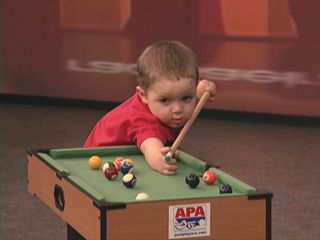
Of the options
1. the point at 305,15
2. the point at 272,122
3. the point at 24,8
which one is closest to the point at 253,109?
the point at 272,122

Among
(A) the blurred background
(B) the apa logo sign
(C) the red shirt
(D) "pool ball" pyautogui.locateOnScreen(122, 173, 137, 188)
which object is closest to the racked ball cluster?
(D) "pool ball" pyautogui.locateOnScreen(122, 173, 137, 188)

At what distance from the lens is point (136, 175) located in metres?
2.32

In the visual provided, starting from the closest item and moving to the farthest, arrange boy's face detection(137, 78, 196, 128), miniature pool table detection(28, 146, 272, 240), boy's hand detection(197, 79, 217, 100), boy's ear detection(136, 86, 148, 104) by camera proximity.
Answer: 1. miniature pool table detection(28, 146, 272, 240)
2. boy's face detection(137, 78, 196, 128)
3. boy's ear detection(136, 86, 148, 104)
4. boy's hand detection(197, 79, 217, 100)

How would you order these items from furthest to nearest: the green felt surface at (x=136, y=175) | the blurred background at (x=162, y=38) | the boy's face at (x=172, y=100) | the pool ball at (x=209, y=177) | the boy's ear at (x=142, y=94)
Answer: the blurred background at (x=162, y=38), the boy's ear at (x=142, y=94), the boy's face at (x=172, y=100), the pool ball at (x=209, y=177), the green felt surface at (x=136, y=175)

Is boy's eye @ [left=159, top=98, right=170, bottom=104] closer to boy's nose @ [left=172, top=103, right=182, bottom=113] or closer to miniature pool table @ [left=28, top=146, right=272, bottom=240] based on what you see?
boy's nose @ [left=172, top=103, right=182, bottom=113]

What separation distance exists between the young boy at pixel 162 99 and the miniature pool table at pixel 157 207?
3.3 inches

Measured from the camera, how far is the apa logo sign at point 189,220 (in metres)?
1.99

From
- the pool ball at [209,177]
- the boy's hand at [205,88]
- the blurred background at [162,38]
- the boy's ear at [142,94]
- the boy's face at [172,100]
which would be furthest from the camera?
the blurred background at [162,38]

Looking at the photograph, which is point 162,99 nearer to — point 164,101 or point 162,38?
point 164,101

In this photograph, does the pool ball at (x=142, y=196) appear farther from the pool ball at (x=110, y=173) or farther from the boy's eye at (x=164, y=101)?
the boy's eye at (x=164, y=101)

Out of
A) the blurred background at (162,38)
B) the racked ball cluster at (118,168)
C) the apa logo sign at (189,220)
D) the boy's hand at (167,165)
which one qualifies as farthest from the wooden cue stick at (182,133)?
the blurred background at (162,38)

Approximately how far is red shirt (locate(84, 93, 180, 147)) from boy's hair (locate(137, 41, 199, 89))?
13cm

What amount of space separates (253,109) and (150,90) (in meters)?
3.88

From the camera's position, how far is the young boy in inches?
91.7
